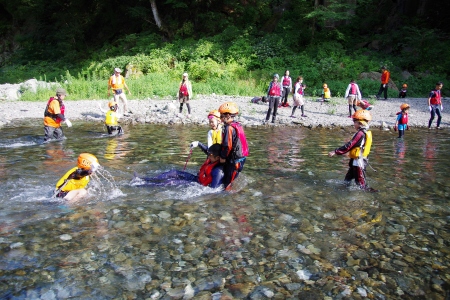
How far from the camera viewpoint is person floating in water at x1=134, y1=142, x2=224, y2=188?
7339mm

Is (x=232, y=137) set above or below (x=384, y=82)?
below

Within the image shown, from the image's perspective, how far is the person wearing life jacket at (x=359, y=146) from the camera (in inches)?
288

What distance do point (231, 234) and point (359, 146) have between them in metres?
3.21

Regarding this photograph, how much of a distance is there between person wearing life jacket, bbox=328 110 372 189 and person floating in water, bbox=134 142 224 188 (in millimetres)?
2078

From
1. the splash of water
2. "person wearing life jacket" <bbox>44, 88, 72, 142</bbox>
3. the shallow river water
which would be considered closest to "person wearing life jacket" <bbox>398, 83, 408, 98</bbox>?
the shallow river water

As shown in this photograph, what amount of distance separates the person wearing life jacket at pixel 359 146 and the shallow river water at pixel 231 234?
449mm

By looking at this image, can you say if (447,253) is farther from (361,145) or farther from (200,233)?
(200,233)

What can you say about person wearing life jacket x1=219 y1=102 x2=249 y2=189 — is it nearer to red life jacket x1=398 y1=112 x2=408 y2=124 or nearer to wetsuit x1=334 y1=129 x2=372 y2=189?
wetsuit x1=334 y1=129 x2=372 y2=189

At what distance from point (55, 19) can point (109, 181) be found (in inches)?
1360

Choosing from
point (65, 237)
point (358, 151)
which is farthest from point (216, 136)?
point (65, 237)

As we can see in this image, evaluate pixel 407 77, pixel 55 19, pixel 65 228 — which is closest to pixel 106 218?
pixel 65 228

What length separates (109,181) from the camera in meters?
8.02

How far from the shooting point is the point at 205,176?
7.54m

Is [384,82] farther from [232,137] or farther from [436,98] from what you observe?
[232,137]
